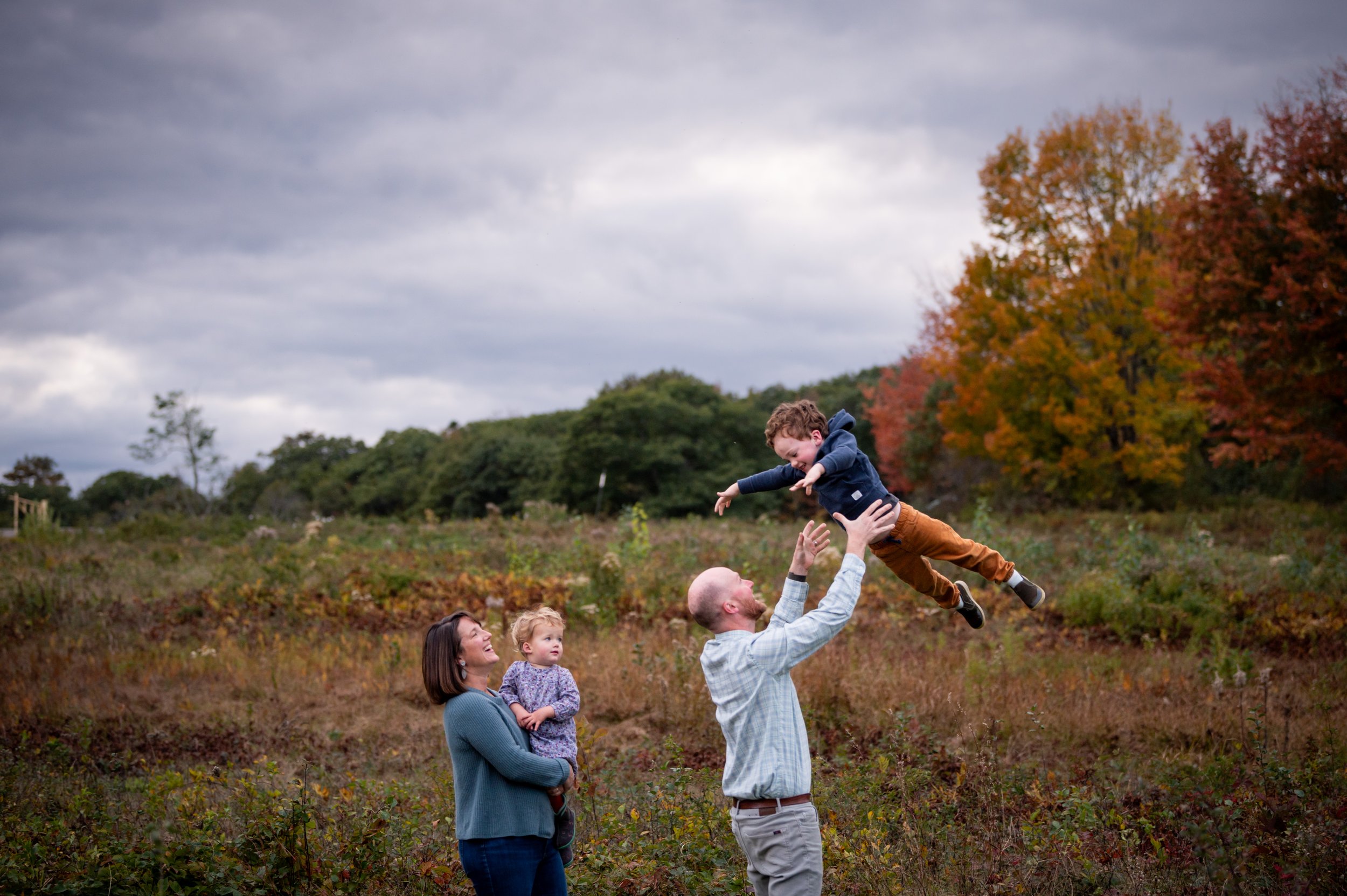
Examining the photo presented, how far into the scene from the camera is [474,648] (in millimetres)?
3660

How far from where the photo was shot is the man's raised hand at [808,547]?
346 centimetres

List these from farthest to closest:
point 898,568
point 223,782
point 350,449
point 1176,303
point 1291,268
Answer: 1. point 350,449
2. point 1176,303
3. point 1291,268
4. point 223,782
5. point 898,568

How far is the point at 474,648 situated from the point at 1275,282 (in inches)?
640

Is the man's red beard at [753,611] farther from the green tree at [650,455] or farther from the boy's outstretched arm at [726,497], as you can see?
the green tree at [650,455]

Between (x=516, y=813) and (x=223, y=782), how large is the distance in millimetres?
4406

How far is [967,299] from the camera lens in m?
23.9

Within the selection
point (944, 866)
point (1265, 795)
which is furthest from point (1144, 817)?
point (944, 866)

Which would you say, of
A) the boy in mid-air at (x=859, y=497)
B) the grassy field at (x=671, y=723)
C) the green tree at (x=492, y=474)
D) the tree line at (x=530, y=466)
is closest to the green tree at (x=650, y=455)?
the tree line at (x=530, y=466)

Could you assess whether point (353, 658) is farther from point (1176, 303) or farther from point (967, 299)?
point (967, 299)

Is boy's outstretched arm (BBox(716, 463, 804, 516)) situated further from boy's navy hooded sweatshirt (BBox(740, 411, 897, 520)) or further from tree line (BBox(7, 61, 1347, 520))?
tree line (BBox(7, 61, 1347, 520))

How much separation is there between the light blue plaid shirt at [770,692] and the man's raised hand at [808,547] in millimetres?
114

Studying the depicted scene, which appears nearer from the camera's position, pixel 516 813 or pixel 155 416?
pixel 516 813

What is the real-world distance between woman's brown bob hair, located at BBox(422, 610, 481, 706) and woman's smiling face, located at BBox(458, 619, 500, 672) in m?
0.01

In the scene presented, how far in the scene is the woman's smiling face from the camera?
365cm
